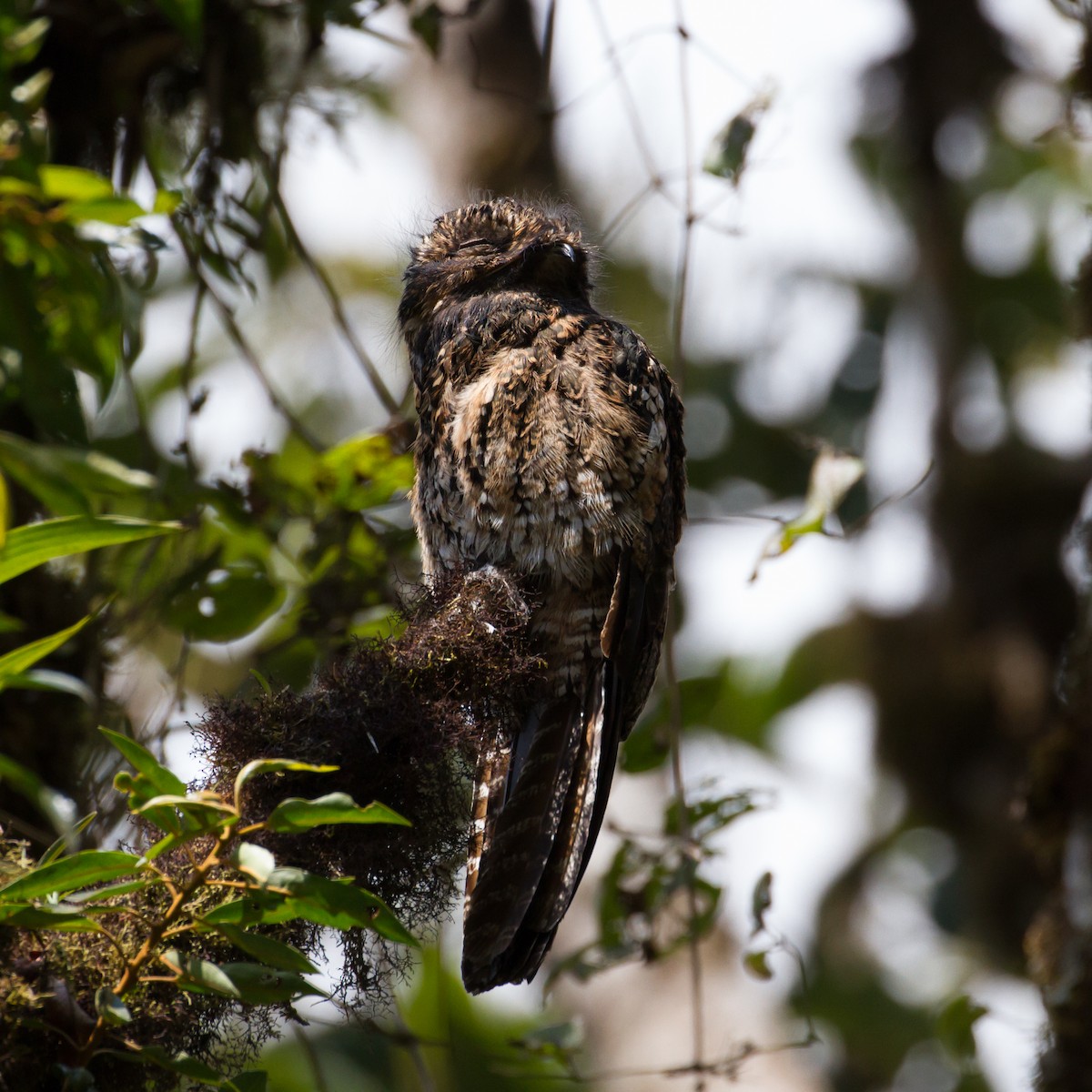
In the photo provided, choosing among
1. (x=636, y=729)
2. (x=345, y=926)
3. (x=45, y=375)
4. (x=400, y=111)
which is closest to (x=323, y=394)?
(x=400, y=111)

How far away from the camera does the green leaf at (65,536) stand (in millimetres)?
1660

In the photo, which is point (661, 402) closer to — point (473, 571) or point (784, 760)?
point (473, 571)

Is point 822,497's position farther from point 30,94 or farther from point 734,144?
point 30,94

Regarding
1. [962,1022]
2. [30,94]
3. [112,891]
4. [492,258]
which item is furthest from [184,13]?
[962,1022]

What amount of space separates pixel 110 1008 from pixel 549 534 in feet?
3.92

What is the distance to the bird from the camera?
2016 mm

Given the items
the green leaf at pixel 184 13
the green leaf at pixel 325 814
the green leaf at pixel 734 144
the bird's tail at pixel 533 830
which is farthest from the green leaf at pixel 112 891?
the green leaf at pixel 734 144

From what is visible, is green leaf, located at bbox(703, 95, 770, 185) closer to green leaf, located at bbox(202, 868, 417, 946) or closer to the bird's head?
the bird's head

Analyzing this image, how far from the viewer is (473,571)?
2318mm

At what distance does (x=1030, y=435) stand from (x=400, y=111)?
4124 millimetres

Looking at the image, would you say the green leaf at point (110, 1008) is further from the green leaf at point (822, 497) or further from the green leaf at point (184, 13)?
the green leaf at point (184, 13)

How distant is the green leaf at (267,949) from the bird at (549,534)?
1.48 ft

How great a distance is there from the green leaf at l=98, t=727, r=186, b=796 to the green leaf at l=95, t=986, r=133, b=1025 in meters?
0.25

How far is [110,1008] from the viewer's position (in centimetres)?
142
